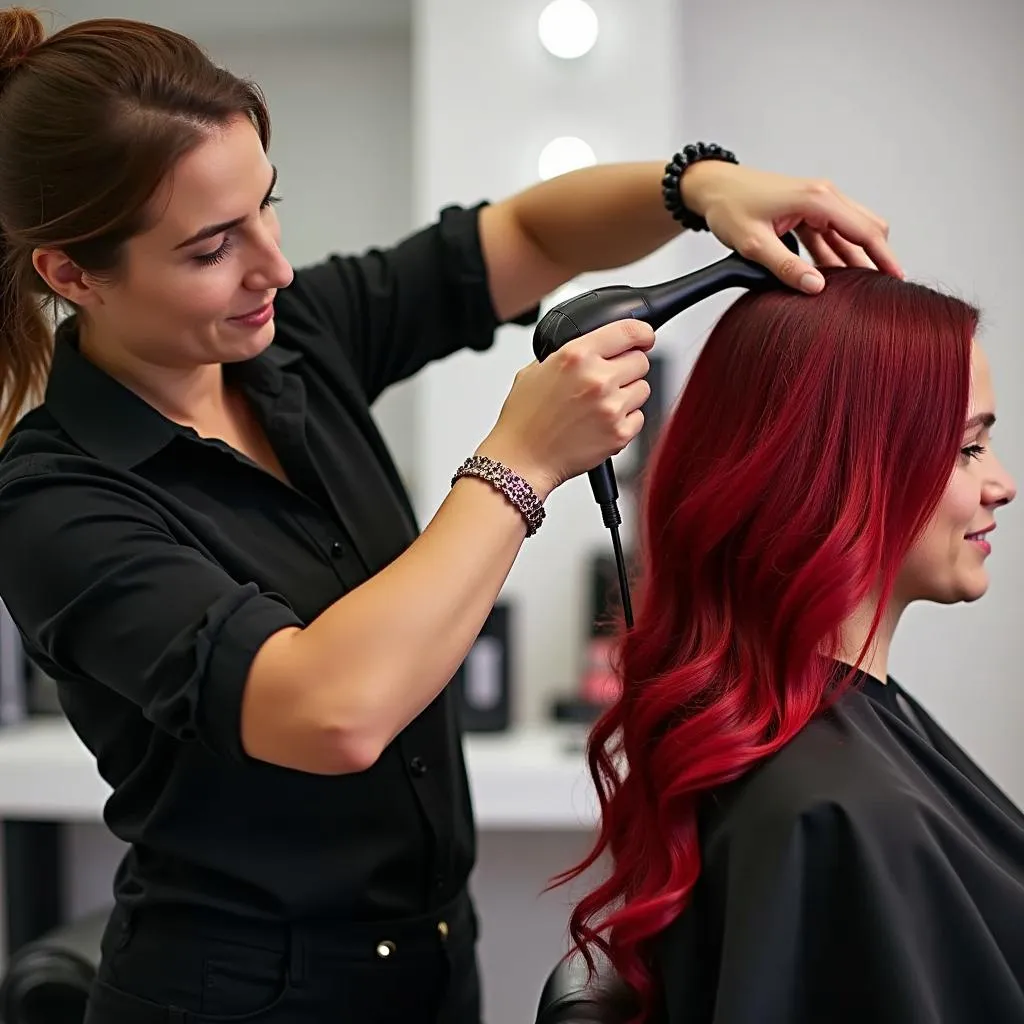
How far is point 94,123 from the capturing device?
102 centimetres

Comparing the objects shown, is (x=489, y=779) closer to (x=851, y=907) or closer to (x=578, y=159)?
(x=578, y=159)

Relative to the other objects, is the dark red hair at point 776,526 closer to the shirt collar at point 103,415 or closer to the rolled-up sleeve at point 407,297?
the rolled-up sleeve at point 407,297

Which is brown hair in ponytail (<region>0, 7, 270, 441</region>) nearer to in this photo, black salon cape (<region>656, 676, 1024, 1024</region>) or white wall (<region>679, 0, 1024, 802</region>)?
black salon cape (<region>656, 676, 1024, 1024</region>)

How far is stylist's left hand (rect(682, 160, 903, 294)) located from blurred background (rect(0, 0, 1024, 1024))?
119cm

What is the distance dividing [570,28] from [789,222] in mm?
1381

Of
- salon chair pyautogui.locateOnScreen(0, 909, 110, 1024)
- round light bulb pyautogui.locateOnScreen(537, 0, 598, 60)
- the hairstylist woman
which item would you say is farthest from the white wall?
salon chair pyautogui.locateOnScreen(0, 909, 110, 1024)

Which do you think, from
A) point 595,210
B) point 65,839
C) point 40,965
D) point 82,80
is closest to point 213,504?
point 82,80

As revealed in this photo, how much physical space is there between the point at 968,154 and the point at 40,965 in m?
2.29

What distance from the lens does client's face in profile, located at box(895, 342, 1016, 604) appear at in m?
1.20

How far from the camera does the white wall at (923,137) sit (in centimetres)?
266

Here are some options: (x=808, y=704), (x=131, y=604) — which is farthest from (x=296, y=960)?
(x=808, y=704)

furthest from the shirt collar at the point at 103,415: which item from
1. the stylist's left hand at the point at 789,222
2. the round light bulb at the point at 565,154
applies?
the round light bulb at the point at 565,154

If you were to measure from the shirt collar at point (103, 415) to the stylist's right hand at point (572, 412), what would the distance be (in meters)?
0.34

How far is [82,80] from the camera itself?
1.03m
